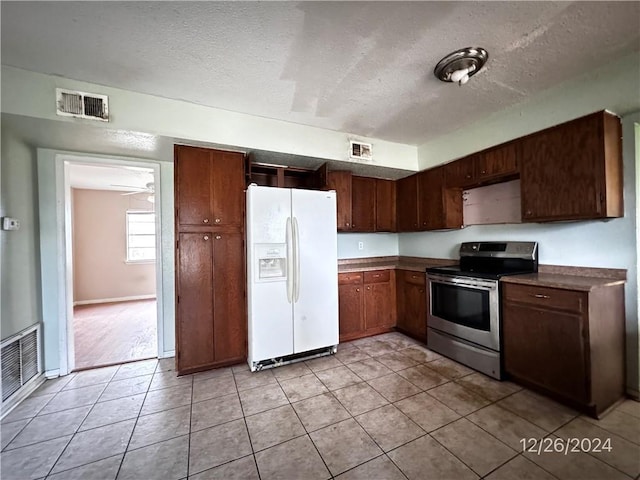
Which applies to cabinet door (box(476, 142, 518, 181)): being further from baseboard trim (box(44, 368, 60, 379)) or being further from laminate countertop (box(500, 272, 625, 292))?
baseboard trim (box(44, 368, 60, 379))

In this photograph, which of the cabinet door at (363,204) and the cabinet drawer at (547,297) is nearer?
the cabinet drawer at (547,297)

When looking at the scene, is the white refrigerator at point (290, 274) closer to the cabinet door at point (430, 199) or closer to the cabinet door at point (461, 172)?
the cabinet door at point (430, 199)

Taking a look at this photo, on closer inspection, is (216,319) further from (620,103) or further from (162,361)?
(620,103)

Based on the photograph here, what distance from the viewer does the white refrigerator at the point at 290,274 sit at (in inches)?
103

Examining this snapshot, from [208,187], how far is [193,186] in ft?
0.46

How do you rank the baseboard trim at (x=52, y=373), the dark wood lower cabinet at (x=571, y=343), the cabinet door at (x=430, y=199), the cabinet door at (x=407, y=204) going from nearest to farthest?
the dark wood lower cabinet at (x=571, y=343), the baseboard trim at (x=52, y=373), the cabinet door at (x=430, y=199), the cabinet door at (x=407, y=204)

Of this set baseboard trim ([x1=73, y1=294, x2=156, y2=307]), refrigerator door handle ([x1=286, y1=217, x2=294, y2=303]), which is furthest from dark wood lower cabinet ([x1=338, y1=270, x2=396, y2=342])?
baseboard trim ([x1=73, y1=294, x2=156, y2=307])

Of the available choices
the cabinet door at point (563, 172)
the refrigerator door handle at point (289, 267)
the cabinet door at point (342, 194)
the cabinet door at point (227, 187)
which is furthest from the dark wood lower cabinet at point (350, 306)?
the cabinet door at point (563, 172)

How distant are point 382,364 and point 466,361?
0.83 meters

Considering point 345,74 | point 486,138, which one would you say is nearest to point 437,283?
point 486,138

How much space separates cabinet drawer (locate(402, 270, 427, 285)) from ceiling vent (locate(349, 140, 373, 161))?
159 centimetres

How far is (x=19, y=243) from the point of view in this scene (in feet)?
7.60
